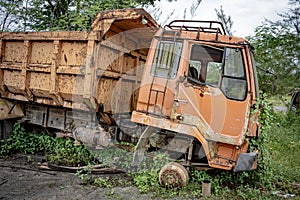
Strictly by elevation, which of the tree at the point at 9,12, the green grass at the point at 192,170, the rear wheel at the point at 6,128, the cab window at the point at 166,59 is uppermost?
the tree at the point at 9,12

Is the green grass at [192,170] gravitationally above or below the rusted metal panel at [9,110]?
below

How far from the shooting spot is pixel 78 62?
4484mm

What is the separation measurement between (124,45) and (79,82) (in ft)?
3.98

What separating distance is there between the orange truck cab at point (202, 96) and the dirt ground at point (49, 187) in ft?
2.87

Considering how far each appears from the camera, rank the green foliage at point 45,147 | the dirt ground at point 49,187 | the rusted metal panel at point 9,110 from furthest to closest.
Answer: the rusted metal panel at point 9,110 < the green foliage at point 45,147 < the dirt ground at point 49,187

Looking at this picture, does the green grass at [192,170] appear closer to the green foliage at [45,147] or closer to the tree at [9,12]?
the green foliage at [45,147]

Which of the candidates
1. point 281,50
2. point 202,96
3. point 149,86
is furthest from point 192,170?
point 281,50

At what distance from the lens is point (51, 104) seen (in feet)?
16.2

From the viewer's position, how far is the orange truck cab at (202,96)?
12.7 feet

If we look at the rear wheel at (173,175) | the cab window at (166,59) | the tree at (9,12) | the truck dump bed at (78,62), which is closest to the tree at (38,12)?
the tree at (9,12)

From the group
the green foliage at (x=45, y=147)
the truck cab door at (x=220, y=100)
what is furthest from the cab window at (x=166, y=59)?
the green foliage at (x=45, y=147)

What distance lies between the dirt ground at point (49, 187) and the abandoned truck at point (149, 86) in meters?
0.66

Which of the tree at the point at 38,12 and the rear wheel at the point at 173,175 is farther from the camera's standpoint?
the tree at the point at 38,12

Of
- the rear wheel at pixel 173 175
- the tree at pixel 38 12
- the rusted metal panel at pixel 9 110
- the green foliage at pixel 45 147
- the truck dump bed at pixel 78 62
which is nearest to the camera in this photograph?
the rear wheel at pixel 173 175
